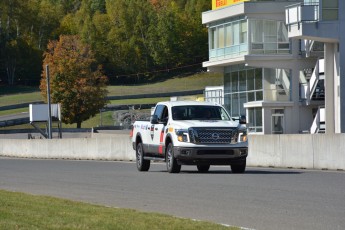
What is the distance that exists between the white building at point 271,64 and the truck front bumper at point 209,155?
3405 centimetres

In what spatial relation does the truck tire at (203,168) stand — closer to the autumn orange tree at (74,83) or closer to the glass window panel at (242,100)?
the glass window panel at (242,100)

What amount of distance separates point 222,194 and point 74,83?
3802 inches

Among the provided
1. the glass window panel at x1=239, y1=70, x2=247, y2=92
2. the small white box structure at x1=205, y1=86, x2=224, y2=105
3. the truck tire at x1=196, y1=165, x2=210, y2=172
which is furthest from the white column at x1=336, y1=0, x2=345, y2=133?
the truck tire at x1=196, y1=165, x2=210, y2=172

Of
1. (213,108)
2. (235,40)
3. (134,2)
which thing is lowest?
(213,108)

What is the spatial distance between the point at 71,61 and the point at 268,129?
5592 centimetres

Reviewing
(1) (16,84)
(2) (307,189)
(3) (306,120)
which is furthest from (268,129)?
(1) (16,84)

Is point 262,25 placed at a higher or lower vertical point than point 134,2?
lower

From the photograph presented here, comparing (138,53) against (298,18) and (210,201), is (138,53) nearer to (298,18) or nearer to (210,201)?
(298,18)

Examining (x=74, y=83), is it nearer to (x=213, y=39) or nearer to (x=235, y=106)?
(x=213, y=39)

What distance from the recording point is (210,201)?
18.0m

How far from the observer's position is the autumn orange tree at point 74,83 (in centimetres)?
11156

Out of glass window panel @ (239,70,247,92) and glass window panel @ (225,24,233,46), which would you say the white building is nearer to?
glass window panel @ (225,24,233,46)

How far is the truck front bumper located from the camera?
2748 centimetres

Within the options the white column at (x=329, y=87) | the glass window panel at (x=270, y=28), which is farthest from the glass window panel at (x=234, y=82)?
the white column at (x=329, y=87)
